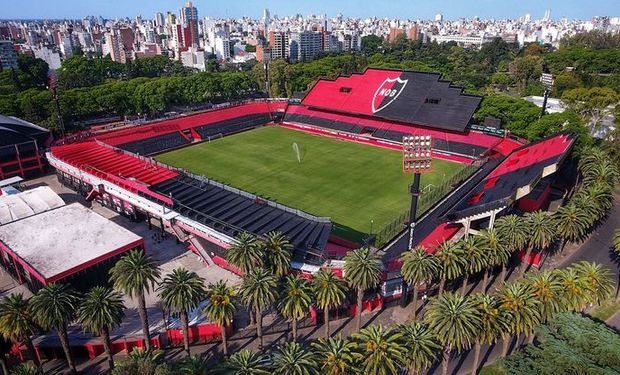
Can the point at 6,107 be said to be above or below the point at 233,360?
above

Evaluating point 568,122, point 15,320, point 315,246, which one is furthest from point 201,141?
point 568,122

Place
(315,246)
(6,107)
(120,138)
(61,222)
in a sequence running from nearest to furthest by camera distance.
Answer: (315,246) → (61,222) → (120,138) → (6,107)

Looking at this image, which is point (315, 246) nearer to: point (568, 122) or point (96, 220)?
point (96, 220)

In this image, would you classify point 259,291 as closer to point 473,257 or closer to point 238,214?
point 238,214

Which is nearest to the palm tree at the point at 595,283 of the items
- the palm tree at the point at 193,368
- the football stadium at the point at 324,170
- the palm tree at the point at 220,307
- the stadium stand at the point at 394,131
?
the football stadium at the point at 324,170

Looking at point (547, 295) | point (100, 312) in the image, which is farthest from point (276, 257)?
point (547, 295)

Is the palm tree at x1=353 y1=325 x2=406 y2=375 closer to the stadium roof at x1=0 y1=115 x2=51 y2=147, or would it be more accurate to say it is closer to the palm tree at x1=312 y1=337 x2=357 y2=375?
the palm tree at x1=312 y1=337 x2=357 y2=375

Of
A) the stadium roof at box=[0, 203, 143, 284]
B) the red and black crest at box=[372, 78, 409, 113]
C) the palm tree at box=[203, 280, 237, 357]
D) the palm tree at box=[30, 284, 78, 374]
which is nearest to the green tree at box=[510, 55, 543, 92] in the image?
the red and black crest at box=[372, 78, 409, 113]
